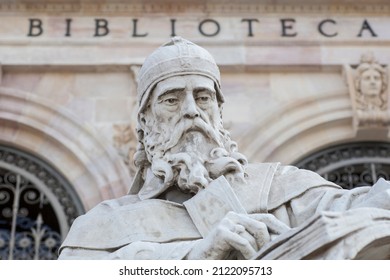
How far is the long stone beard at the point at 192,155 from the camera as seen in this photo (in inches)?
140

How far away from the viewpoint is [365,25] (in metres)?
10.4

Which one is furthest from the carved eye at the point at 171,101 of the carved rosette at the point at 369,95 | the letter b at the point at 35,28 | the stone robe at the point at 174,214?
the letter b at the point at 35,28

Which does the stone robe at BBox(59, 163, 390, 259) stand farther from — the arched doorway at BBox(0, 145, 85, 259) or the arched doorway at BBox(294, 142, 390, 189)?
the arched doorway at BBox(294, 142, 390, 189)

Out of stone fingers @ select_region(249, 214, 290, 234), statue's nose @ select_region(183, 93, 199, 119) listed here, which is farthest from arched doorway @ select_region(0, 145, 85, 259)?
stone fingers @ select_region(249, 214, 290, 234)

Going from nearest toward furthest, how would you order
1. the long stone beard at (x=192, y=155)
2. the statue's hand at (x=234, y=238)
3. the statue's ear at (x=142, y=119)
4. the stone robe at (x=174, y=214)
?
the statue's hand at (x=234, y=238) < the stone robe at (x=174, y=214) < the long stone beard at (x=192, y=155) < the statue's ear at (x=142, y=119)

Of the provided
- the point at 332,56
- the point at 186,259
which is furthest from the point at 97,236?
the point at 332,56

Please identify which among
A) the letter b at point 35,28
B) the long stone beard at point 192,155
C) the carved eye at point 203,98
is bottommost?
the long stone beard at point 192,155

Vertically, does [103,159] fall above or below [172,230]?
above

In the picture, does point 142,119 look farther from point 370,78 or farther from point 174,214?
point 370,78

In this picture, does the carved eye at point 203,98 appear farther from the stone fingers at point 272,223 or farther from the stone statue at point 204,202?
the stone fingers at point 272,223

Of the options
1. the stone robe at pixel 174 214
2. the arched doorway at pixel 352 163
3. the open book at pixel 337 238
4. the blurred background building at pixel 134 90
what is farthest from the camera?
the arched doorway at pixel 352 163

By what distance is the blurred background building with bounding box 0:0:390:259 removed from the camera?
945 cm

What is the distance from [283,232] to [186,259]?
298 millimetres
